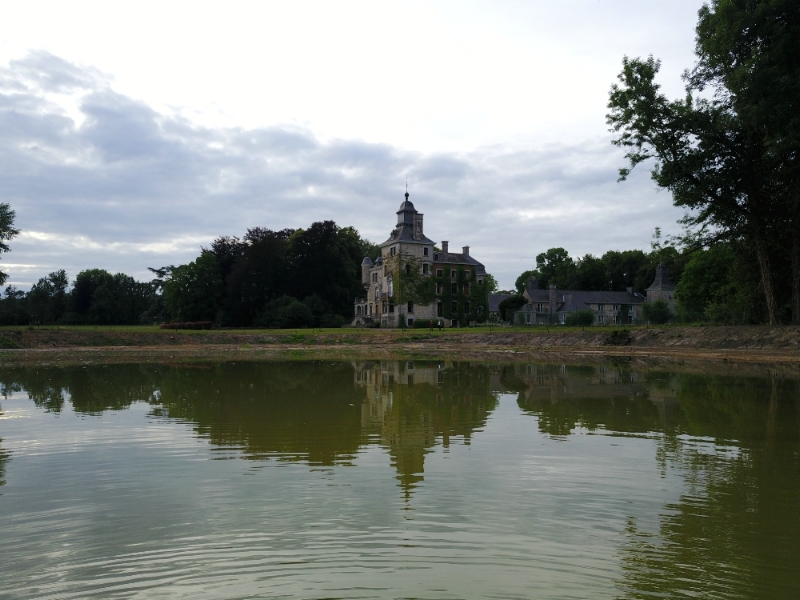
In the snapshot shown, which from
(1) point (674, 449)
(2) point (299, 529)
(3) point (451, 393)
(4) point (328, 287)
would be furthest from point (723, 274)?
(2) point (299, 529)

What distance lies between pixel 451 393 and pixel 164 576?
13.1 metres

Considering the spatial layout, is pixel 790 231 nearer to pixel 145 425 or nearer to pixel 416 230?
pixel 145 425

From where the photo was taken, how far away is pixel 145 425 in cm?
1226

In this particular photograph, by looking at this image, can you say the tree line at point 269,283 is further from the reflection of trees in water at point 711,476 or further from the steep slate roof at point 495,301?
the reflection of trees in water at point 711,476

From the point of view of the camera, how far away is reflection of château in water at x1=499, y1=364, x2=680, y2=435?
12805mm

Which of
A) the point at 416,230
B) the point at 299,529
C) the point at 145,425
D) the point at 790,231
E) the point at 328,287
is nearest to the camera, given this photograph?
the point at 299,529

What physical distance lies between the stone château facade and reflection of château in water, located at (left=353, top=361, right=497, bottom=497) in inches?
1795

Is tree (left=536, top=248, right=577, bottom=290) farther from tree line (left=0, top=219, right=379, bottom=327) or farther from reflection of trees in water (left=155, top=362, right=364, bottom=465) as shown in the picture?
reflection of trees in water (left=155, top=362, right=364, bottom=465)

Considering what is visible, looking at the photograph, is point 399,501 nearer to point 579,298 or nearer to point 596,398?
point 596,398

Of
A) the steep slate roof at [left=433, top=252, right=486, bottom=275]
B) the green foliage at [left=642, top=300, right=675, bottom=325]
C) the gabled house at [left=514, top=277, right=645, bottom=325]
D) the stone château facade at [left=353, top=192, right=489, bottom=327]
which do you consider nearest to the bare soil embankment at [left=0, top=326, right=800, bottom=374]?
the green foliage at [left=642, top=300, right=675, bottom=325]

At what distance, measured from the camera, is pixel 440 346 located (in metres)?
45.8

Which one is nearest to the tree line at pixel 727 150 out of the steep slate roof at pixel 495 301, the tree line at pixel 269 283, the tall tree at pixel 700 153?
the tall tree at pixel 700 153

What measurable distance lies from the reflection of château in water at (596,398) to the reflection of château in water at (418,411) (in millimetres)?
1307

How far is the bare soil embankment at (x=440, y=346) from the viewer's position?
3222cm
